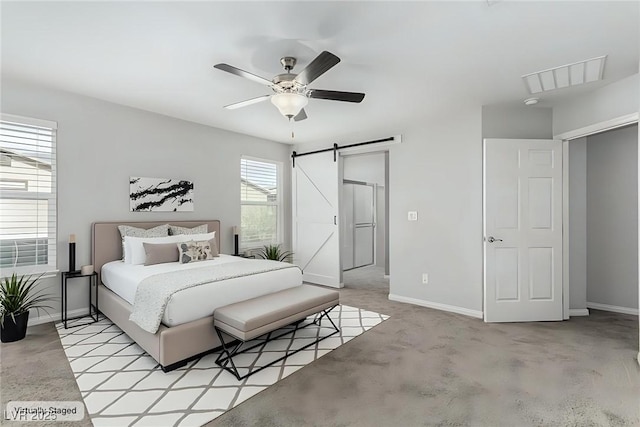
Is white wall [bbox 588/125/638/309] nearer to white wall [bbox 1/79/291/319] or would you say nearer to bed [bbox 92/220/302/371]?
bed [bbox 92/220/302/371]

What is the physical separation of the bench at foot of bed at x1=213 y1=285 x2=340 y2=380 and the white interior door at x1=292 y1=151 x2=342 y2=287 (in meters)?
2.27

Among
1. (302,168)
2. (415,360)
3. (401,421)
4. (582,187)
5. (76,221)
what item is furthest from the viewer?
(302,168)

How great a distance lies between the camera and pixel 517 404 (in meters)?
2.14

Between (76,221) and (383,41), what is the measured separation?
12.6 ft

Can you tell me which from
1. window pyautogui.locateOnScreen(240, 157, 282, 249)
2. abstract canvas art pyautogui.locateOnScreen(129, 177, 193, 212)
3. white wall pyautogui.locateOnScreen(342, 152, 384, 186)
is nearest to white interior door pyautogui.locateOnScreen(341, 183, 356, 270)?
white wall pyautogui.locateOnScreen(342, 152, 384, 186)

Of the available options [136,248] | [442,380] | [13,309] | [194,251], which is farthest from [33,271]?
[442,380]

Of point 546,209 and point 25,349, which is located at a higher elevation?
point 546,209

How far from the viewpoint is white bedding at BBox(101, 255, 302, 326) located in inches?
103

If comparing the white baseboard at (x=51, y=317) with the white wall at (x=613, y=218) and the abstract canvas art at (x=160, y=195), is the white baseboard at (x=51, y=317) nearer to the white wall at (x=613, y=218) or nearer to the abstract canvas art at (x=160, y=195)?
the abstract canvas art at (x=160, y=195)

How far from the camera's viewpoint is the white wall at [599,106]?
3033 mm

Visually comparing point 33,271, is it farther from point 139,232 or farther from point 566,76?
point 566,76

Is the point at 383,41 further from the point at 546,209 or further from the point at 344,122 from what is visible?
the point at 546,209

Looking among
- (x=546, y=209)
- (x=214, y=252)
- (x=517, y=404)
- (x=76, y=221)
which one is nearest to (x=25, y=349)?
(x=76, y=221)

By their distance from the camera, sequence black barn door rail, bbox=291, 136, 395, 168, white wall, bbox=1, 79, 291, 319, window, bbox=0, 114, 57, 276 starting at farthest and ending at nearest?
black barn door rail, bbox=291, 136, 395, 168
white wall, bbox=1, 79, 291, 319
window, bbox=0, 114, 57, 276
